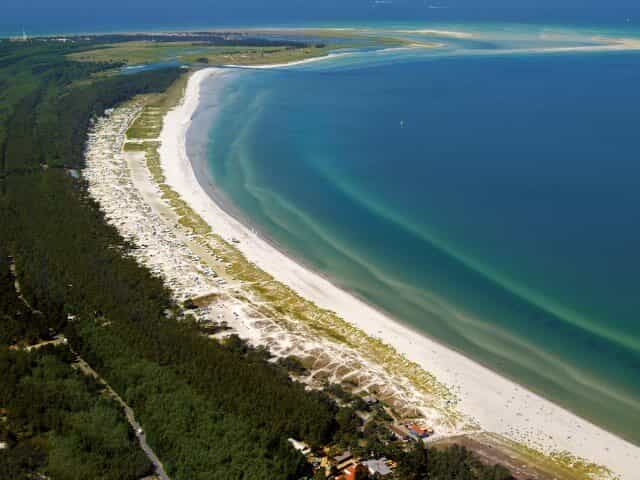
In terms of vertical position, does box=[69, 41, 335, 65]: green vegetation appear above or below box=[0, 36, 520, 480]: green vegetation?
above

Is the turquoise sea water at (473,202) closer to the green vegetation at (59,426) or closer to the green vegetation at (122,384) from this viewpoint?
the green vegetation at (122,384)

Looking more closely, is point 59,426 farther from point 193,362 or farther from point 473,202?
point 473,202

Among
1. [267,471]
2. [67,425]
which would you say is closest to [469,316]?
[267,471]

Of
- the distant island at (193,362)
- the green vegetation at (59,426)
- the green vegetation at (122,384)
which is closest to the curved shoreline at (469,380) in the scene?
the distant island at (193,362)

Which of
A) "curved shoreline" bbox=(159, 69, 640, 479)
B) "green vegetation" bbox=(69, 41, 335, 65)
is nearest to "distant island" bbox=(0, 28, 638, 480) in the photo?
"curved shoreline" bbox=(159, 69, 640, 479)

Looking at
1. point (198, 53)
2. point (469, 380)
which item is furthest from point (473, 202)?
point (198, 53)

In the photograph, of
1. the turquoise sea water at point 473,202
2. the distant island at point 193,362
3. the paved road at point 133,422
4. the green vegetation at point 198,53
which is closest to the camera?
the paved road at point 133,422

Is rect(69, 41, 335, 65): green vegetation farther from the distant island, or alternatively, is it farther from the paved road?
the paved road
